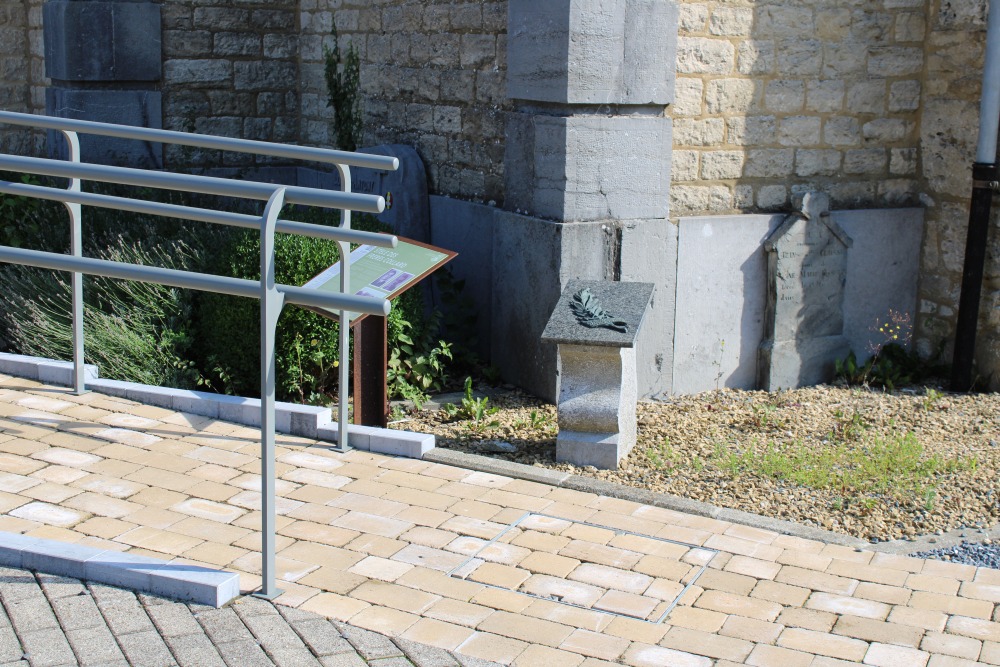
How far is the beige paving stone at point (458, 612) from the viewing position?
153 inches

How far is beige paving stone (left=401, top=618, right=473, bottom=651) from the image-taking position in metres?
3.71

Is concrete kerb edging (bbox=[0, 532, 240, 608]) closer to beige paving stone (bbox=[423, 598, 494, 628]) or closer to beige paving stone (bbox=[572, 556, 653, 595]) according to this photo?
beige paving stone (bbox=[423, 598, 494, 628])

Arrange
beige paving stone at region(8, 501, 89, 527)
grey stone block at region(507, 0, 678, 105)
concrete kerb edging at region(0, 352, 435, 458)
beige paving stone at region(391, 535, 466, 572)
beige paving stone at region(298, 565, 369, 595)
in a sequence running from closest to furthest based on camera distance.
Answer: beige paving stone at region(298, 565, 369, 595) < beige paving stone at region(391, 535, 466, 572) < beige paving stone at region(8, 501, 89, 527) < concrete kerb edging at region(0, 352, 435, 458) < grey stone block at region(507, 0, 678, 105)

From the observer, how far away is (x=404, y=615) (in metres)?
3.90

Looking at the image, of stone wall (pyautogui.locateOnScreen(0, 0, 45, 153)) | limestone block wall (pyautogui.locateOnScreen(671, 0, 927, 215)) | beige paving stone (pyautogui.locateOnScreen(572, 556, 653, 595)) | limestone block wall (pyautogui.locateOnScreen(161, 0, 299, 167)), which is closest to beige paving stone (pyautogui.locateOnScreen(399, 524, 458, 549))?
beige paving stone (pyautogui.locateOnScreen(572, 556, 653, 595))

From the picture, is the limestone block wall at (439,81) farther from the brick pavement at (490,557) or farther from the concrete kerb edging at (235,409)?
the brick pavement at (490,557)

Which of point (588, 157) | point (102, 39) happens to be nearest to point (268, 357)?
point (588, 157)

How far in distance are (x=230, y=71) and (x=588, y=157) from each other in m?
4.78

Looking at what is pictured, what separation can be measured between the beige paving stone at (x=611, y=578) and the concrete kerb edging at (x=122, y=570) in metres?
1.23

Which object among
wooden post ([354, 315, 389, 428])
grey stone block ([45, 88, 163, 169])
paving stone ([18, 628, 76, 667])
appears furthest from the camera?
grey stone block ([45, 88, 163, 169])

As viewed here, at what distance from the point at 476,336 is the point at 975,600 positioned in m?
3.82

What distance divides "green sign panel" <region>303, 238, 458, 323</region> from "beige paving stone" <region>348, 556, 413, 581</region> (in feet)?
4.96

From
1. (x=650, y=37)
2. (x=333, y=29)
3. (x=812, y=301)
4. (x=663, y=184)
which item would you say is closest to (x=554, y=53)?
(x=650, y=37)

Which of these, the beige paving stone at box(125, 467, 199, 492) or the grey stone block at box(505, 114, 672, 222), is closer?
the beige paving stone at box(125, 467, 199, 492)
